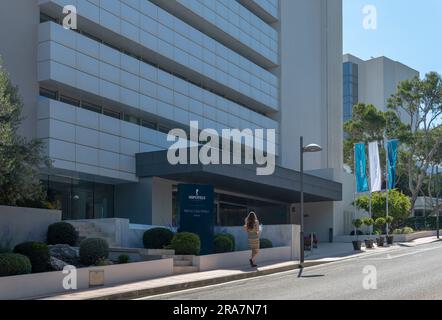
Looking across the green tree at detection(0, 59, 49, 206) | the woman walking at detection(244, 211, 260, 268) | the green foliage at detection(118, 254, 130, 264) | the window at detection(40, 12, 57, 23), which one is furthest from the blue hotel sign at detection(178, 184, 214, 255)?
the window at detection(40, 12, 57, 23)

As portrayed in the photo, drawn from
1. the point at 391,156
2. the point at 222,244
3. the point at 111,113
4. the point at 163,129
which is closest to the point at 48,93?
the point at 111,113

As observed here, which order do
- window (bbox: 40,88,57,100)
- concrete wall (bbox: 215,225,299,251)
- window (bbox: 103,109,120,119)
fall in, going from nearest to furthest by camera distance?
concrete wall (bbox: 215,225,299,251), window (bbox: 40,88,57,100), window (bbox: 103,109,120,119)

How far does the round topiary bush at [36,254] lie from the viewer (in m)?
17.2

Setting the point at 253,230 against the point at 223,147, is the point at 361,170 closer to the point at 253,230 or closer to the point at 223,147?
the point at 223,147

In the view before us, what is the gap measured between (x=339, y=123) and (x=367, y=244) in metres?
23.7

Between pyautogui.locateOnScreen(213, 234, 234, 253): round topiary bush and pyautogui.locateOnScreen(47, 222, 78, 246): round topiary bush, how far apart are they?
531cm

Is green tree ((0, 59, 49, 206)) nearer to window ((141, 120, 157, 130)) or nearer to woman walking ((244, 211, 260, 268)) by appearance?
woman walking ((244, 211, 260, 268))

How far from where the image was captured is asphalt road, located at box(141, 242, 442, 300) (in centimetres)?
1354

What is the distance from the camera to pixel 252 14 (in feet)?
160

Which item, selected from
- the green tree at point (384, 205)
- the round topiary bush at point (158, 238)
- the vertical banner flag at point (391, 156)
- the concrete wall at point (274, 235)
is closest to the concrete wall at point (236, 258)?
the concrete wall at point (274, 235)

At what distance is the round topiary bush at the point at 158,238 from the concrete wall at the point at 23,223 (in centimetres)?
346

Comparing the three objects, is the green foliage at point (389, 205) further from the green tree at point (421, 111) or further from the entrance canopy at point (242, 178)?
the green tree at point (421, 111)

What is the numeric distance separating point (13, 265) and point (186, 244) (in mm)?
7523
